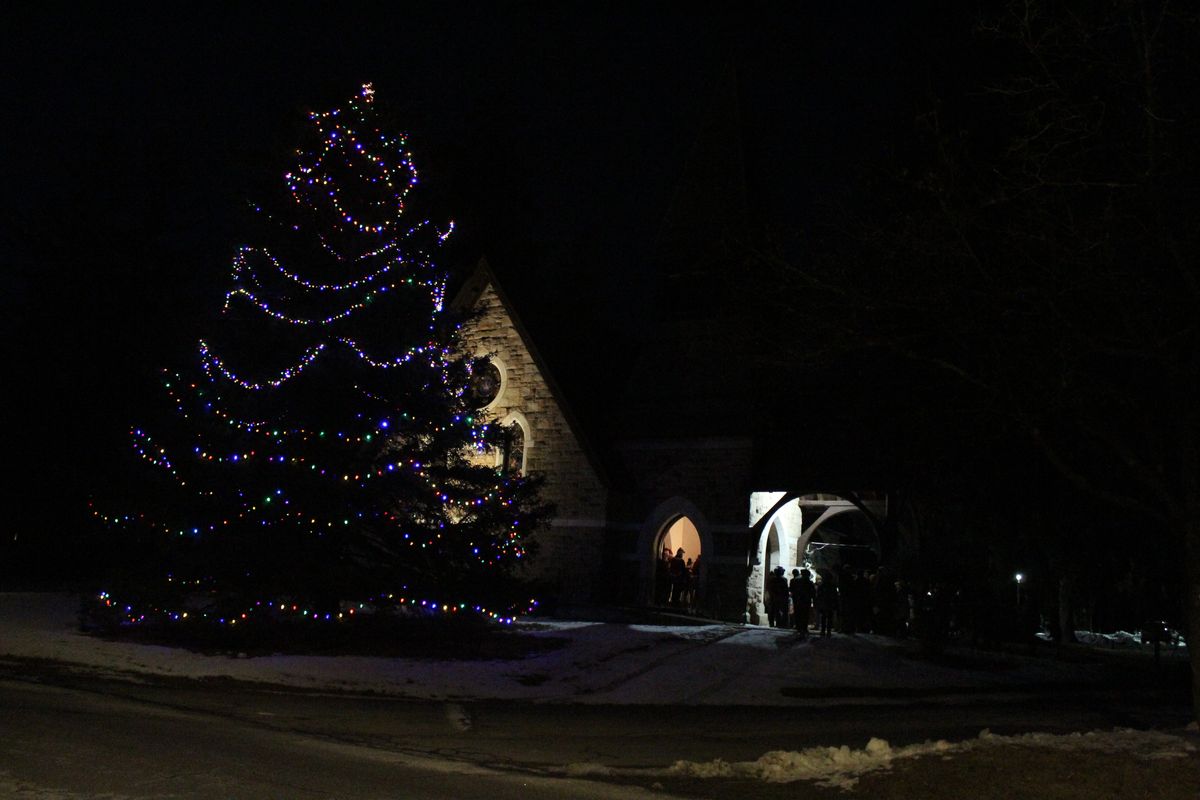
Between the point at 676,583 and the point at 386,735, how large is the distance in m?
15.3

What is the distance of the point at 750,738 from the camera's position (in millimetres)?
11438

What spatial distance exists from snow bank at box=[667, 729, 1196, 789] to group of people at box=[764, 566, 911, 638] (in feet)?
39.7

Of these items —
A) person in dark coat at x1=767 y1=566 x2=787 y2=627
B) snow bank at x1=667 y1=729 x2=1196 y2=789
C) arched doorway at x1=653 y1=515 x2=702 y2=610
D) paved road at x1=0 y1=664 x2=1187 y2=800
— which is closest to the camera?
paved road at x1=0 y1=664 x2=1187 y2=800

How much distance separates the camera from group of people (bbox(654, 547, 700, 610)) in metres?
25.3

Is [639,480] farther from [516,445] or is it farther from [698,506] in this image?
[516,445]

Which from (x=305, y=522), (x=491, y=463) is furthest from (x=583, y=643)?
(x=491, y=463)

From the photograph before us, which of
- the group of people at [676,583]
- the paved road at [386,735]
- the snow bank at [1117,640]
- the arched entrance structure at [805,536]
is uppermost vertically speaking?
the arched entrance structure at [805,536]

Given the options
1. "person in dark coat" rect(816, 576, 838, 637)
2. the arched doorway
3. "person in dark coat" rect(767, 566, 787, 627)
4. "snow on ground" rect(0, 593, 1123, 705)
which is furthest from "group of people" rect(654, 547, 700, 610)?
"snow on ground" rect(0, 593, 1123, 705)

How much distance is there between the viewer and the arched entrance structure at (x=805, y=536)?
25391 mm

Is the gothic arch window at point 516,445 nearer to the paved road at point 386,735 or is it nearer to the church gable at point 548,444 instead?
the church gable at point 548,444

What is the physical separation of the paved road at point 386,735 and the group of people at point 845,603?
18.9 feet

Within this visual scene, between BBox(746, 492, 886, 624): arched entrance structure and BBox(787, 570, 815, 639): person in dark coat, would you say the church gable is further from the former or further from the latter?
BBox(787, 570, 815, 639): person in dark coat

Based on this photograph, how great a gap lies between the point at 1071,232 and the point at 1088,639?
25.4 m

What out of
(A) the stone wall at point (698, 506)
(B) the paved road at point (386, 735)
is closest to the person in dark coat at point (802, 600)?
(A) the stone wall at point (698, 506)
